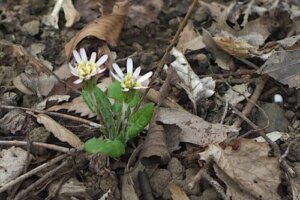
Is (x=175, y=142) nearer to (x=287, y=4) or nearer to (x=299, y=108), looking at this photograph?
(x=299, y=108)

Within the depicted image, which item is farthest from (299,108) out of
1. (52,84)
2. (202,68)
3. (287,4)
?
(52,84)

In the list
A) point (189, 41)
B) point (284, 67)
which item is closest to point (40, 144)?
point (189, 41)

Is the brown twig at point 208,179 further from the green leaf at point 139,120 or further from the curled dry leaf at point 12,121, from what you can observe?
the curled dry leaf at point 12,121

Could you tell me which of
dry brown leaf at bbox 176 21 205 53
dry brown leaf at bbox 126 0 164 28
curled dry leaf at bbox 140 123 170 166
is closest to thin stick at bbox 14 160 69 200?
curled dry leaf at bbox 140 123 170 166

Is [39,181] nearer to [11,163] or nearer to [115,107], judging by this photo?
[11,163]

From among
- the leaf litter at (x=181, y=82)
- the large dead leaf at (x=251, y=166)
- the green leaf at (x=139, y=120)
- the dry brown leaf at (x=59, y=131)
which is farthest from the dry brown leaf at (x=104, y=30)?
the large dead leaf at (x=251, y=166)

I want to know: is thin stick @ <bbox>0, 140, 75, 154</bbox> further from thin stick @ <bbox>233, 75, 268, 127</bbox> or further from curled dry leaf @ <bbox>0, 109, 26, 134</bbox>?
thin stick @ <bbox>233, 75, 268, 127</bbox>
